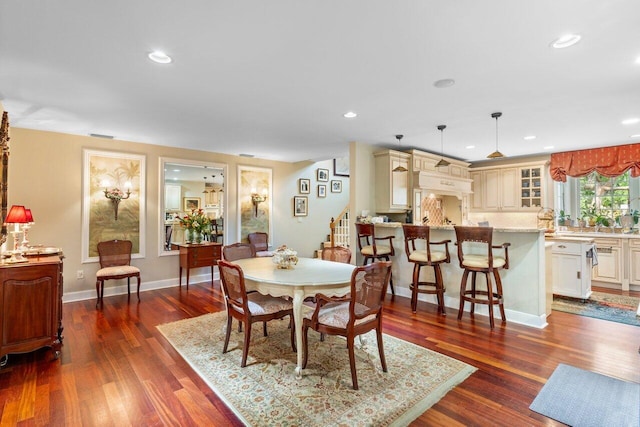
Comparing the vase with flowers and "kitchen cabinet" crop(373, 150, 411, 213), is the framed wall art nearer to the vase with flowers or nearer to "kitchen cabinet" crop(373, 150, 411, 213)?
the vase with flowers

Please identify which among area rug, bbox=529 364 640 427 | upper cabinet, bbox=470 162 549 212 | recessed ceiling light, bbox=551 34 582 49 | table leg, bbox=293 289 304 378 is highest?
recessed ceiling light, bbox=551 34 582 49

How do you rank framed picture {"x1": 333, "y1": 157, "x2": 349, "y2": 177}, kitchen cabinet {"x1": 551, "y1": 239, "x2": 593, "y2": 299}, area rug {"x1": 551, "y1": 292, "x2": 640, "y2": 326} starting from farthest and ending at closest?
framed picture {"x1": 333, "y1": 157, "x2": 349, "y2": 177}
kitchen cabinet {"x1": 551, "y1": 239, "x2": 593, "y2": 299}
area rug {"x1": 551, "y1": 292, "x2": 640, "y2": 326}

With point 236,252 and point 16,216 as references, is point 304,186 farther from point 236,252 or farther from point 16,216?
point 16,216

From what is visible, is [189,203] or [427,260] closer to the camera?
[427,260]

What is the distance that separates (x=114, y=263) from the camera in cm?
481

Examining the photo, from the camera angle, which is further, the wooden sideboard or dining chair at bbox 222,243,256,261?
dining chair at bbox 222,243,256,261

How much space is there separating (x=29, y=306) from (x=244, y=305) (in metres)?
1.94

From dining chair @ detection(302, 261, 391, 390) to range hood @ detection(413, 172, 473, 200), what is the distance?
10.9 ft

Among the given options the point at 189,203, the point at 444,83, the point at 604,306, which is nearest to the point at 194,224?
the point at 189,203

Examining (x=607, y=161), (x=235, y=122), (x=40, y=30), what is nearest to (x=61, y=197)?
(x=235, y=122)

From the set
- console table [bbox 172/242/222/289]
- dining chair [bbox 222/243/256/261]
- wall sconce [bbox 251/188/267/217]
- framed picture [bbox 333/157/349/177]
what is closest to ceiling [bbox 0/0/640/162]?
dining chair [bbox 222/243/256/261]

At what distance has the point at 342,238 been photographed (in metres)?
7.31

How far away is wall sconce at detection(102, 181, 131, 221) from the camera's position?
15.9 feet

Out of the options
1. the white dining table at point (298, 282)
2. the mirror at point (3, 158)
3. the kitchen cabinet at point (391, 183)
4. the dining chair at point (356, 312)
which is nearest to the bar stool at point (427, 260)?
the kitchen cabinet at point (391, 183)
